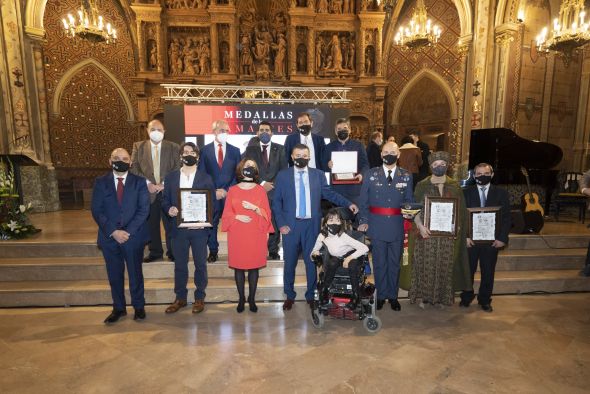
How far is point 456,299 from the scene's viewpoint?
15.1 ft

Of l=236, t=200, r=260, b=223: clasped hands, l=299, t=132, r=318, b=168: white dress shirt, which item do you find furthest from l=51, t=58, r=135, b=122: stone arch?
l=236, t=200, r=260, b=223: clasped hands

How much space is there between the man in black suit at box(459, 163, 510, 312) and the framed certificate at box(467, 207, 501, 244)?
0.06m

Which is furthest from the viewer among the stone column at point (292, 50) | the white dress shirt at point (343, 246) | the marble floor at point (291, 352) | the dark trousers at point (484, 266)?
the stone column at point (292, 50)

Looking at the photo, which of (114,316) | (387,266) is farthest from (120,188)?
(387,266)

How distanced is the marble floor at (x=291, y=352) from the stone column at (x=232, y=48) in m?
9.43

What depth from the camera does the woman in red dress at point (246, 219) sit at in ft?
12.5

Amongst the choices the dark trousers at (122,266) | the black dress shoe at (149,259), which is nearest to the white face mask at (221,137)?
the dark trousers at (122,266)

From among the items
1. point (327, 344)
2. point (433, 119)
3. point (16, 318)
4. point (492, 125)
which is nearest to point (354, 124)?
point (433, 119)

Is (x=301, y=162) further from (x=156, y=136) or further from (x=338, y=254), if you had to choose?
(x=156, y=136)

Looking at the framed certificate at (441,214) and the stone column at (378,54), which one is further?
the stone column at (378,54)

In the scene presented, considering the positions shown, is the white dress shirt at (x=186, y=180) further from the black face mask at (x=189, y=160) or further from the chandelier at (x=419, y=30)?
the chandelier at (x=419, y=30)

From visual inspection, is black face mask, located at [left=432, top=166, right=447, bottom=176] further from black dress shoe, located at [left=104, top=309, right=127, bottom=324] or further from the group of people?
black dress shoe, located at [left=104, top=309, right=127, bottom=324]

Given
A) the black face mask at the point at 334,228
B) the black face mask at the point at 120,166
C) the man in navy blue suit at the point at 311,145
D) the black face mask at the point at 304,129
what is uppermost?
the black face mask at the point at 304,129

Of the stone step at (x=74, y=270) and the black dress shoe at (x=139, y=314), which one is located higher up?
the stone step at (x=74, y=270)
